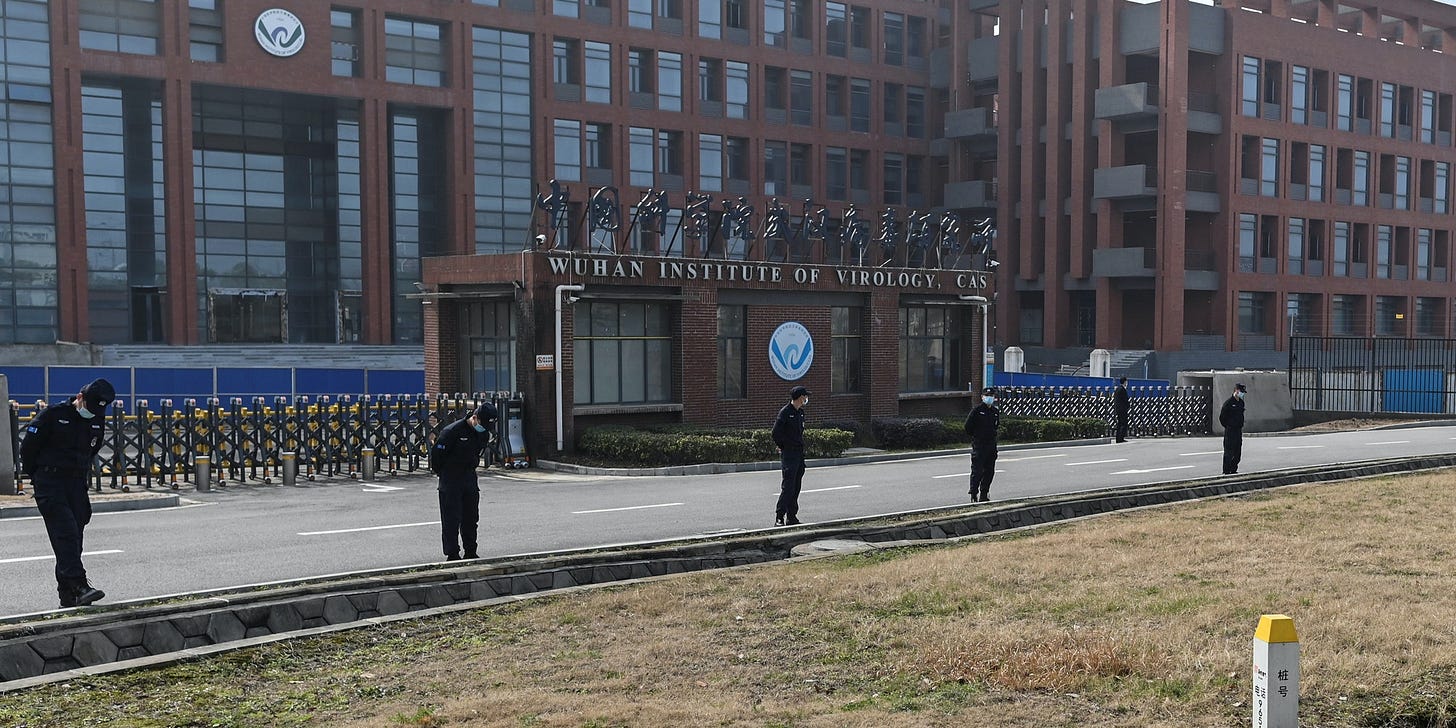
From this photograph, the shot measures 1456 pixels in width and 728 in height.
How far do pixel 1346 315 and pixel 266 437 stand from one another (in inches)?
2355

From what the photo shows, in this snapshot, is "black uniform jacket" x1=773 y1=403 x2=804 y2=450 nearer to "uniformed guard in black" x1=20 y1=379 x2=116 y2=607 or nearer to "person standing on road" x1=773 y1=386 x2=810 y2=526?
"person standing on road" x1=773 y1=386 x2=810 y2=526

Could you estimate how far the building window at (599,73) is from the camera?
61.2 m

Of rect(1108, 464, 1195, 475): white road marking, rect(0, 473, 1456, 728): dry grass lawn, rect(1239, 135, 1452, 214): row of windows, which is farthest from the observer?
rect(1239, 135, 1452, 214): row of windows

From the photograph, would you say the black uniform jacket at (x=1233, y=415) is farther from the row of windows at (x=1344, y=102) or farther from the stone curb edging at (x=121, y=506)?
the row of windows at (x=1344, y=102)

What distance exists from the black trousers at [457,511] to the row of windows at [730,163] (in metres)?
47.4

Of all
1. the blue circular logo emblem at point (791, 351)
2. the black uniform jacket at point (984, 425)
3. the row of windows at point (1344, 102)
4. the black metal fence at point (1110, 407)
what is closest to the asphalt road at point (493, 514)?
the black uniform jacket at point (984, 425)

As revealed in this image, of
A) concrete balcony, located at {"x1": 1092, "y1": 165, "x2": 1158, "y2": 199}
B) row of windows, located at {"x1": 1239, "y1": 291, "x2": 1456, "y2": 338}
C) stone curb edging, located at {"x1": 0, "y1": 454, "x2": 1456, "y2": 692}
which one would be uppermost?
concrete balcony, located at {"x1": 1092, "y1": 165, "x2": 1158, "y2": 199}

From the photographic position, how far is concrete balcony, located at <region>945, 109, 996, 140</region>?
68.9m

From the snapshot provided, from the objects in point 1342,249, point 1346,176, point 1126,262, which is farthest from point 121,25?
point 1342,249

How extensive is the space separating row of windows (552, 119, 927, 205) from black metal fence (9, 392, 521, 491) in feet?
114

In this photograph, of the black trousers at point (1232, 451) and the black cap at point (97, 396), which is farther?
the black trousers at point (1232, 451)

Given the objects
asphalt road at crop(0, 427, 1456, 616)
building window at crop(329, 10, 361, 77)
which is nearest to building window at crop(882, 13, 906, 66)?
building window at crop(329, 10, 361, 77)

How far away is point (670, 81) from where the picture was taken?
63.3 m

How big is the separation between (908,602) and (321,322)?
169ft
